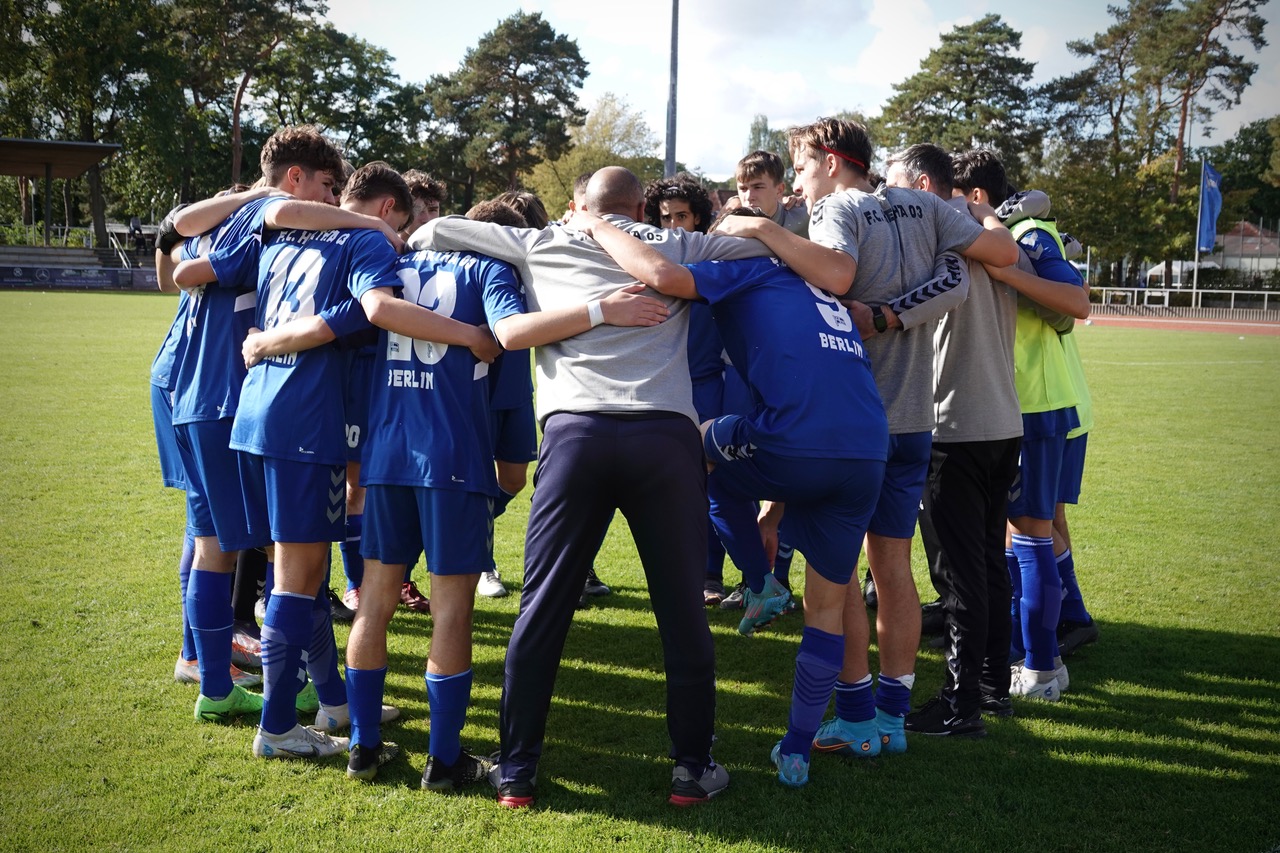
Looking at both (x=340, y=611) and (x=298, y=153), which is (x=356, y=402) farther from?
(x=340, y=611)

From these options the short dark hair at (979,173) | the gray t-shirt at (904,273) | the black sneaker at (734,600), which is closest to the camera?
the gray t-shirt at (904,273)

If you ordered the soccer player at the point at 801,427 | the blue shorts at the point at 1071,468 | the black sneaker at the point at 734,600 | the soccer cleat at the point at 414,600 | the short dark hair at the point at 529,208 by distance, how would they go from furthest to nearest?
the black sneaker at the point at 734,600, the soccer cleat at the point at 414,600, the blue shorts at the point at 1071,468, the short dark hair at the point at 529,208, the soccer player at the point at 801,427

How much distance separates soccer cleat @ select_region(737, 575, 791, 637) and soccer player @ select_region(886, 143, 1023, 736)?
131 cm

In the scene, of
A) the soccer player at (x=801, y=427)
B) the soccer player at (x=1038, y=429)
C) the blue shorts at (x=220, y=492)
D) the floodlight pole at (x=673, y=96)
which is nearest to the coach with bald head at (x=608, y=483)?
the soccer player at (x=801, y=427)

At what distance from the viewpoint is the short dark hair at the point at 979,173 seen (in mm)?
Result: 4578

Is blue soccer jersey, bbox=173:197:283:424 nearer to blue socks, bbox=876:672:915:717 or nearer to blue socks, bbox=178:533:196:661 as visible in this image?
blue socks, bbox=178:533:196:661

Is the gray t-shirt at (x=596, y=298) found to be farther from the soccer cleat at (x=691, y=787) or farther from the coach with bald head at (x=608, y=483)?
the soccer cleat at (x=691, y=787)

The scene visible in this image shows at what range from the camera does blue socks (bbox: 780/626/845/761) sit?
3.54m

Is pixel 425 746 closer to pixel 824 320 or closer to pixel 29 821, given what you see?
pixel 29 821

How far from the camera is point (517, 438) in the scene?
4676 millimetres

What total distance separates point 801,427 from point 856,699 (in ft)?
4.14

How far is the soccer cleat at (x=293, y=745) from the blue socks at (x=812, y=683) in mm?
1842

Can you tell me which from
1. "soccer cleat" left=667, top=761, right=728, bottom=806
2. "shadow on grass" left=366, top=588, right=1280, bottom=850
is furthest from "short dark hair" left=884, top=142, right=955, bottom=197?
"soccer cleat" left=667, top=761, right=728, bottom=806

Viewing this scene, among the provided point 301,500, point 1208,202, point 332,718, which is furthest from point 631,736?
point 1208,202
